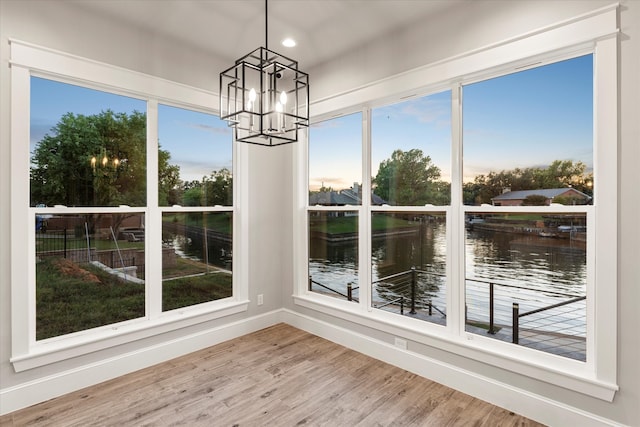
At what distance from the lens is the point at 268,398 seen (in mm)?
2564

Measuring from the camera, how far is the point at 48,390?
2.53m

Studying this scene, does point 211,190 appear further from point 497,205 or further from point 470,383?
point 470,383

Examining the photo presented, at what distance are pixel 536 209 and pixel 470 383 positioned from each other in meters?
1.39

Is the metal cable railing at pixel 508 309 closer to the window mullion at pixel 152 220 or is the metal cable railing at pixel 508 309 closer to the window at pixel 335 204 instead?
the window at pixel 335 204

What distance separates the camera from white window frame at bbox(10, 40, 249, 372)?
95.2 inches

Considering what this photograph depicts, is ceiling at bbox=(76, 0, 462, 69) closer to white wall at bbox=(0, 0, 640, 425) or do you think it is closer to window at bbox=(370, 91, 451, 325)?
white wall at bbox=(0, 0, 640, 425)

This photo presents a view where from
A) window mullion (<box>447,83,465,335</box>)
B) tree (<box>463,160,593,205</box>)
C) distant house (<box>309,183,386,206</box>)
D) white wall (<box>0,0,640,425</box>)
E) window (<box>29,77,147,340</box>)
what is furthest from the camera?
distant house (<box>309,183,386,206</box>)

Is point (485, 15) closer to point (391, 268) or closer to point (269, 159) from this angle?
point (391, 268)

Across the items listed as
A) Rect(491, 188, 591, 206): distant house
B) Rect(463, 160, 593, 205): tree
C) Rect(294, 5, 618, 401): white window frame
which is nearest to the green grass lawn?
Rect(294, 5, 618, 401): white window frame

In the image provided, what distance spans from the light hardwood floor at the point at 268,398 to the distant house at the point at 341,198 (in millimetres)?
1519

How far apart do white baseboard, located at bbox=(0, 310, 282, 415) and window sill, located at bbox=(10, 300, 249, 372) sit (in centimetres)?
12

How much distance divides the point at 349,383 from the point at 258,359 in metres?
0.92

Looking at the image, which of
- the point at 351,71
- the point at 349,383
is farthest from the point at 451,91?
the point at 349,383

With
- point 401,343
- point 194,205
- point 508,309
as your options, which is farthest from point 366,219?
point 194,205
